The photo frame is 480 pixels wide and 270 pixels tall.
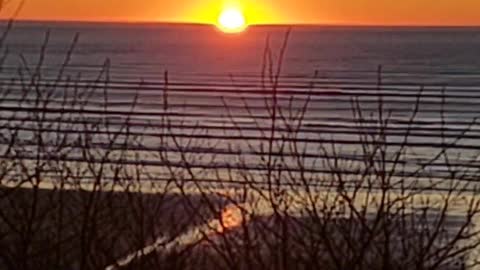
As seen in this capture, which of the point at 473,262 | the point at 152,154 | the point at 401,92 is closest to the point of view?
the point at 473,262

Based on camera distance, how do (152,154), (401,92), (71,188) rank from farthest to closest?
(401,92), (152,154), (71,188)

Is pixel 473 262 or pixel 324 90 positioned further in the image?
pixel 324 90

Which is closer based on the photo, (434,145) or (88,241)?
(88,241)

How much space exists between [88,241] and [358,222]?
2.09 metres

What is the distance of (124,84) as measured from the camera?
62.2 m

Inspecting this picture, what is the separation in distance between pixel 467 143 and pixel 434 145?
4.82ft

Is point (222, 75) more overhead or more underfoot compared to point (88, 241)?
more overhead

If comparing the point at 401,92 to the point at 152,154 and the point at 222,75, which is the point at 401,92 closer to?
the point at 222,75

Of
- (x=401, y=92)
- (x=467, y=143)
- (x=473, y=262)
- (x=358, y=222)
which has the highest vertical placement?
(x=401, y=92)

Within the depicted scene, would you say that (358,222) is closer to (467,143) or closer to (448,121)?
(467,143)

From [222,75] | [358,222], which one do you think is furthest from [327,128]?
[222,75]

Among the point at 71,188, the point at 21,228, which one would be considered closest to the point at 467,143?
the point at 71,188

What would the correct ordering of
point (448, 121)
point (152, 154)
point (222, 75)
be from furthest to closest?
point (222, 75) < point (448, 121) < point (152, 154)

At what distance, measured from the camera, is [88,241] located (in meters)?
9.61
